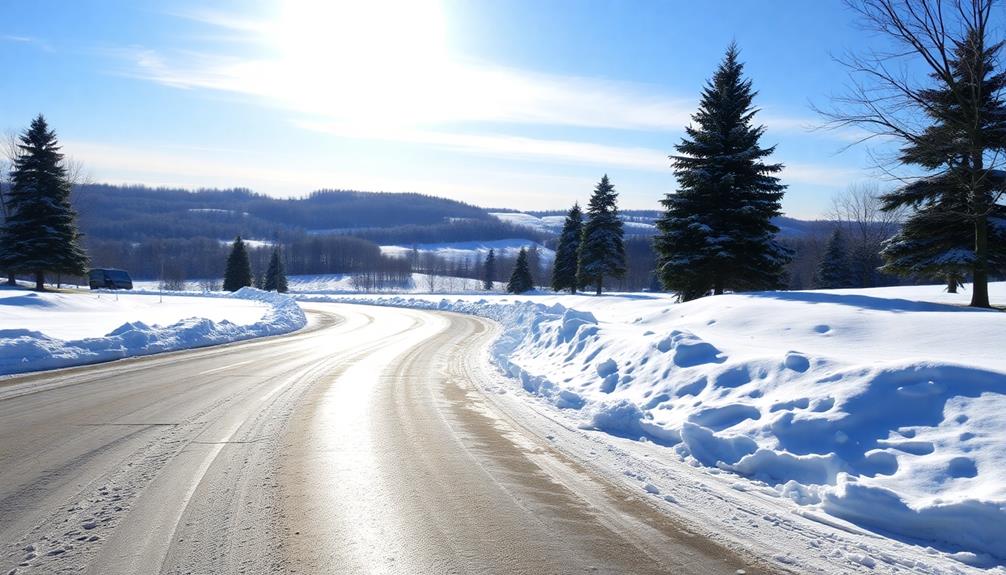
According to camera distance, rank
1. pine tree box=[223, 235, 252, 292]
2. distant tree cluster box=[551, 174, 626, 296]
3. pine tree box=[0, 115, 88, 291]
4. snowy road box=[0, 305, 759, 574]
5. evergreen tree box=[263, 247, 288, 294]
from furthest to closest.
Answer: evergreen tree box=[263, 247, 288, 294], pine tree box=[223, 235, 252, 292], distant tree cluster box=[551, 174, 626, 296], pine tree box=[0, 115, 88, 291], snowy road box=[0, 305, 759, 574]

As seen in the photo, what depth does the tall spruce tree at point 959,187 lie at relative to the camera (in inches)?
547

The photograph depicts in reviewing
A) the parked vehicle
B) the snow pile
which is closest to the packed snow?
the snow pile

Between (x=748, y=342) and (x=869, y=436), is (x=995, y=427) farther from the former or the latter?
(x=748, y=342)

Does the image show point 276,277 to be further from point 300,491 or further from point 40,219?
point 300,491

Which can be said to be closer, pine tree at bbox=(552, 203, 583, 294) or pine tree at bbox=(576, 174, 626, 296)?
pine tree at bbox=(576, 174, 626, 296)

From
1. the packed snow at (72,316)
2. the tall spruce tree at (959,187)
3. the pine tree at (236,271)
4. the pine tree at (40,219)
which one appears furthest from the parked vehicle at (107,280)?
the tall spruce tree at (959,187)

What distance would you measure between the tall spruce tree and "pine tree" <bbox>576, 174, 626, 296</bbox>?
1142 inches

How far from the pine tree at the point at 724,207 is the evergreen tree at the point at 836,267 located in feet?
104

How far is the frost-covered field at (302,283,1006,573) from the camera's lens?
420cm

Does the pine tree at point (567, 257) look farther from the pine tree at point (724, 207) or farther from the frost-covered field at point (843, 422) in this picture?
the frost-covered field at point (843, 422)

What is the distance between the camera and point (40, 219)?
3600 cm

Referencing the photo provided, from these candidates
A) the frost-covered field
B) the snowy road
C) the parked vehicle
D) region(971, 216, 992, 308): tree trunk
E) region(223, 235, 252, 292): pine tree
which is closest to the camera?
the snowy road

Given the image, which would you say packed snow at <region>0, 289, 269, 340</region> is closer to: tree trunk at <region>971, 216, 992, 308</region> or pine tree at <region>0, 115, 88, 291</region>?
pine tree at <region>0, 115, 88, 291</region>

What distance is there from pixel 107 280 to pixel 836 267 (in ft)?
225
